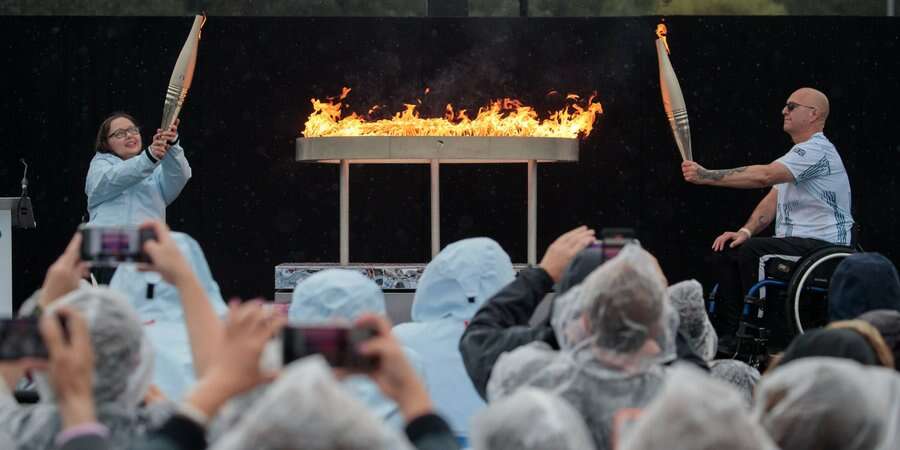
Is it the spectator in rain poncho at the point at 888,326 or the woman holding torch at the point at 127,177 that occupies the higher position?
the woman holding torch at the point at 127,177

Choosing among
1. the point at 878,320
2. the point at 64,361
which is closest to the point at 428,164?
the point at 878,320

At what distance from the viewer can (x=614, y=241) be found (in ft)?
10.0

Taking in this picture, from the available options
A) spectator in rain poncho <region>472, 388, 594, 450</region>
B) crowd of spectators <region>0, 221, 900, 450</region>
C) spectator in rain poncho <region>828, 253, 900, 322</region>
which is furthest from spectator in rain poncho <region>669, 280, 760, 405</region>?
spectator in rain poncho <region>472, 388, 594, 450</region>

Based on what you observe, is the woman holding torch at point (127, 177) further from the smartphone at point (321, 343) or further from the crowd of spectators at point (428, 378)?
the smartphone at point (321, 343)

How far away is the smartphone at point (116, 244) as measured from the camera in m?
2.52

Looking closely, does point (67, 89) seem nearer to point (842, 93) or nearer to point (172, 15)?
point (172, 15)

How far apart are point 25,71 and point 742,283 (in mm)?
4648

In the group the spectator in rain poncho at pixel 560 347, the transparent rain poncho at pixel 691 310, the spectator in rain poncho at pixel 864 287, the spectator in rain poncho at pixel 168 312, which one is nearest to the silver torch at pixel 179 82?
the spectator in rain poncho at pixel 168 312

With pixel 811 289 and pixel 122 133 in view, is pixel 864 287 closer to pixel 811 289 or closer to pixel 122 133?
pixel 811 289

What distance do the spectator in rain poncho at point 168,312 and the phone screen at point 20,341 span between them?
1.16 m

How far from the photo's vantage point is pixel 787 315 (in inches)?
248

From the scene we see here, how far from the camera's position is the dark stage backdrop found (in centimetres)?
832

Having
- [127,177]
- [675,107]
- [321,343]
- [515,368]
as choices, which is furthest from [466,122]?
[321,343]

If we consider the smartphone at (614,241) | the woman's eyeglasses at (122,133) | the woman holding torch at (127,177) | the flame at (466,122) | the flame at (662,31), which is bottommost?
the smartphone at (614,241)
